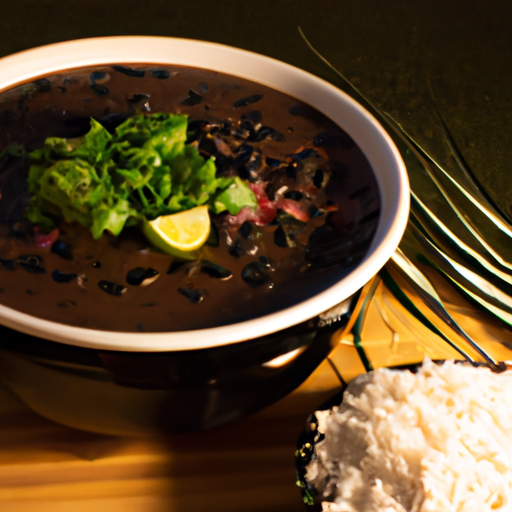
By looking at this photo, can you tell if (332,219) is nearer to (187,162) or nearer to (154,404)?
(187,162)

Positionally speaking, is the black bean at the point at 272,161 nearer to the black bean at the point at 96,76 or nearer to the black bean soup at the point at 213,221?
the black bean soup at the point at 213,221

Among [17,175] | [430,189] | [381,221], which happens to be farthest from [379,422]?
[430,189]

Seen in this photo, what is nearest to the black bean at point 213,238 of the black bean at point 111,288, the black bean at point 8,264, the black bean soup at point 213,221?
the black bean soup at point 213,221

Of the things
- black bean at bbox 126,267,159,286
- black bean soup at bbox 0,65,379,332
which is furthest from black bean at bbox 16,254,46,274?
black bean at bbox 126,267,159,286

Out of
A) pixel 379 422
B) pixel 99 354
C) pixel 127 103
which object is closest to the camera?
pixel 99 354

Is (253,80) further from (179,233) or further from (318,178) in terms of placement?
(179,233)

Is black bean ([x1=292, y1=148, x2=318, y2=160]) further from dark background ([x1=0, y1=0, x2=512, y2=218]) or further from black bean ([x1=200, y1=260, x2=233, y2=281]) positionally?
dark background ([x1=0, y1=0, x2=512, y2=218])
